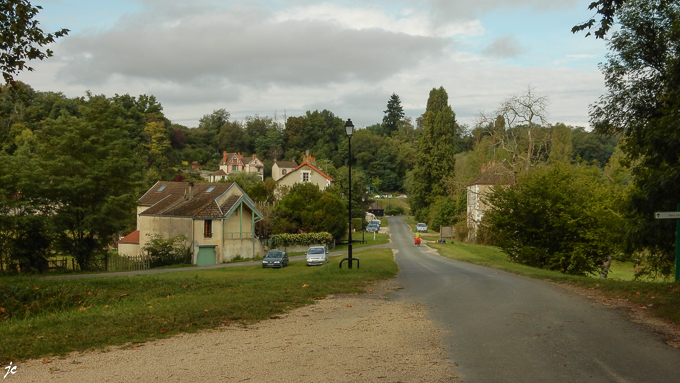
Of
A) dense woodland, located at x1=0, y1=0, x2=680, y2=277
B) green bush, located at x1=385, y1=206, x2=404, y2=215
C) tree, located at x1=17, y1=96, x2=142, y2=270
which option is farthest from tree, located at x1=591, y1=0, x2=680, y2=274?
green bush, located at x1=385, y1=206, x2=404, y2=215

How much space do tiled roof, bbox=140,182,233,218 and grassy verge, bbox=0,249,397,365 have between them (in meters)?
30.0

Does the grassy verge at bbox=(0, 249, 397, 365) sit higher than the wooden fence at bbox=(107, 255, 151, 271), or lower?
higher

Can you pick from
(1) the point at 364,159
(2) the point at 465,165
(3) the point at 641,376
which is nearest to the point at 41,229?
(3) the point at 641,376

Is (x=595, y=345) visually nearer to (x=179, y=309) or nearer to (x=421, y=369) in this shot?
(x=421, y=369)

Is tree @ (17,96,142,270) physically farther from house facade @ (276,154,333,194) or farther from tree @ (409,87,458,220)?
tree @ (409,87,458,220)

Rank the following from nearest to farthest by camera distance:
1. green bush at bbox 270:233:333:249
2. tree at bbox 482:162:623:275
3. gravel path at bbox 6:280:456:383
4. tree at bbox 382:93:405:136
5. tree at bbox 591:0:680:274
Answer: gravel path at bbox 6:280:456:383
tree at bbox 591:0:680:274
tree at bbox 482:162:623:275
green bush at bbox 270:233:333:249
tree at bbox 382:93:405:136

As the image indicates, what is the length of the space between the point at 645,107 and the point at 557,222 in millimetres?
11443

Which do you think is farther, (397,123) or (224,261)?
(397,123)

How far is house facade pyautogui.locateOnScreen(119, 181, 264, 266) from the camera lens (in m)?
46.4

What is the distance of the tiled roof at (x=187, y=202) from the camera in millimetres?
47031

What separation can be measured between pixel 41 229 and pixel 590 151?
106573 millimetres

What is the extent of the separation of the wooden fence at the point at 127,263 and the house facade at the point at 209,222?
508 centimetres

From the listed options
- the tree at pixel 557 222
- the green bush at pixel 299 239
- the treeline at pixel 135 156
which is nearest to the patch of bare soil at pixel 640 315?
the tree at pixel 557 222

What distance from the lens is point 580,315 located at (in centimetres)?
1161
